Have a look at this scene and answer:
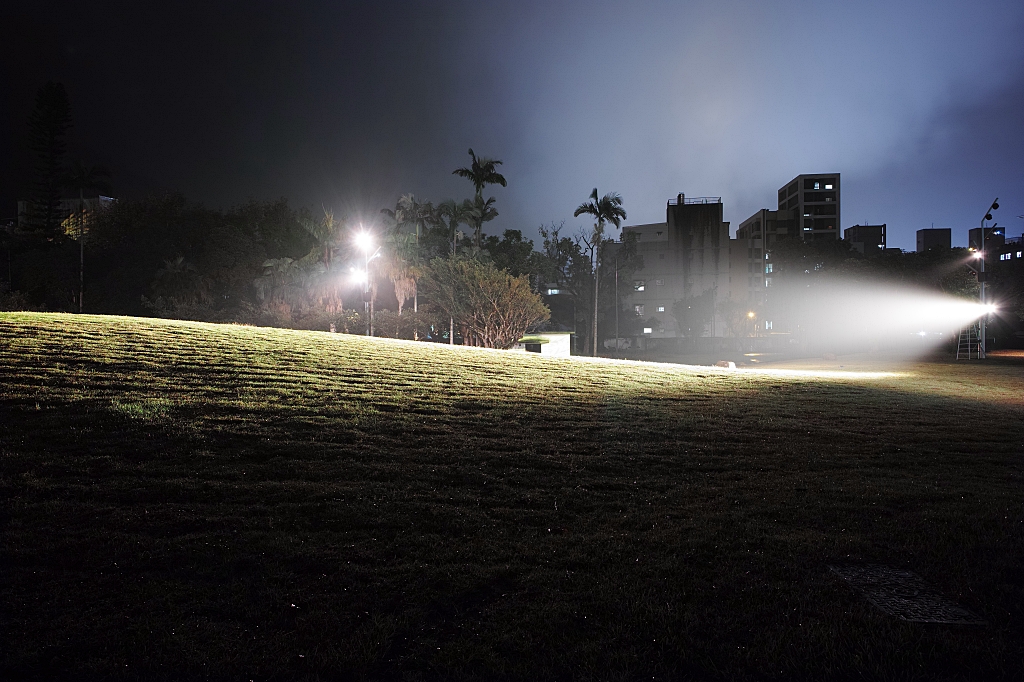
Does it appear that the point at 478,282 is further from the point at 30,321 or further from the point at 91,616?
the point at 91,616

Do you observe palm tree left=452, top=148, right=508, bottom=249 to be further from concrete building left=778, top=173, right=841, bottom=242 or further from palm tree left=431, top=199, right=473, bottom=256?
concrete building left=778, top=173, right=841, bottom=242

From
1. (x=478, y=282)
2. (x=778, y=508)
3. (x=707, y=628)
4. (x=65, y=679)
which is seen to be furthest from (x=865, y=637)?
(x=478, y=282)

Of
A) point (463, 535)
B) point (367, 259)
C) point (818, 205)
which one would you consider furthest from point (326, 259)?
point (818, 205)

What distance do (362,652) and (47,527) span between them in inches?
136

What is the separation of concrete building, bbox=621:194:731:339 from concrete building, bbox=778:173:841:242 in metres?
23.0

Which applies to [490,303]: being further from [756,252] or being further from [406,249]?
[756,252]

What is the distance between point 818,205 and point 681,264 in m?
34.0

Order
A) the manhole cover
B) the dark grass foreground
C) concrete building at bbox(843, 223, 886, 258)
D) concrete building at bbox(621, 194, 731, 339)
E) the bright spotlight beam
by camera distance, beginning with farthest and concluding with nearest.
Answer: concrete building at bbox(843, 223, 886, 258) → concrete building at bbox(621, 194, 731, 339) → the bright spotlight beam → the manhole cover → the dark grass foreground

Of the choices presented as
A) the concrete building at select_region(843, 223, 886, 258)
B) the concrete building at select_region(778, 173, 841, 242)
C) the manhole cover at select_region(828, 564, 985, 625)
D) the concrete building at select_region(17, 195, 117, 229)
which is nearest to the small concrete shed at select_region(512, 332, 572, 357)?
the manhole cover at select_region(828, 564, 985, 625)

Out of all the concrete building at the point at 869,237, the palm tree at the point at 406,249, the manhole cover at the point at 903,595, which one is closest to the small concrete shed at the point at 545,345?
the palm tree at the point at 406,249

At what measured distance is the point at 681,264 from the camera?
8506cm

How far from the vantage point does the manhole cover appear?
3971mm

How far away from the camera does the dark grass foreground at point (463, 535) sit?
3572 millimetres

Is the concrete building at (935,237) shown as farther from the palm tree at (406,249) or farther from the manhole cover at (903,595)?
the manhole cover at (903,595)
